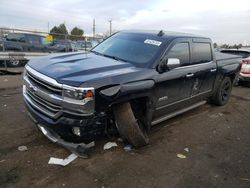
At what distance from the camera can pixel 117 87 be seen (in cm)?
346

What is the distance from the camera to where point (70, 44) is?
15781mm

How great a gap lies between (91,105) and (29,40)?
12.5 m

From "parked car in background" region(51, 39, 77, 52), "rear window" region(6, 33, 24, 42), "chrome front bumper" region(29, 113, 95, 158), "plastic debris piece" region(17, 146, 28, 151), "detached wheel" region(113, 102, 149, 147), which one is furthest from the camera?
"parked car in background" region(51, 39, 77, 52)

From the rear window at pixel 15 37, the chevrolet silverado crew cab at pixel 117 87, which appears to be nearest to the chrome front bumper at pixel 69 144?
the chevrolet silverado crew cab at pixel 117 87

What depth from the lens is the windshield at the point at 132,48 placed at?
4.30 metres

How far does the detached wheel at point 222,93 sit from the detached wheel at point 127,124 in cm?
358

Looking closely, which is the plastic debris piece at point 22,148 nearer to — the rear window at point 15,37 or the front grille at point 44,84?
the front grille at point 44,84

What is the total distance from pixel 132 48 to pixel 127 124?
160cm

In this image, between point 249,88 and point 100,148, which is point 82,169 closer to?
point 100,148

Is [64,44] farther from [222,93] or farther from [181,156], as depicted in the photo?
[181,156]

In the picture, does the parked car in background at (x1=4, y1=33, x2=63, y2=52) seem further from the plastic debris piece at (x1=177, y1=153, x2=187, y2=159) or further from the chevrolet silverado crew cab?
the plastic debris piece at (x1=177, y1=153, x2=187, y2=159)

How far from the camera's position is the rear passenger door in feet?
17.1

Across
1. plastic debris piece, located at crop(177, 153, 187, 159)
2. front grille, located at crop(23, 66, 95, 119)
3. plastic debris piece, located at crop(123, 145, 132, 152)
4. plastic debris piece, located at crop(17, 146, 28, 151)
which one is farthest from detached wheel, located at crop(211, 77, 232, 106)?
plastic debris piece, located at crop(17, 146, 28, 151)

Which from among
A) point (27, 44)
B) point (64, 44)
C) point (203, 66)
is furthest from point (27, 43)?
point (203, 66)
